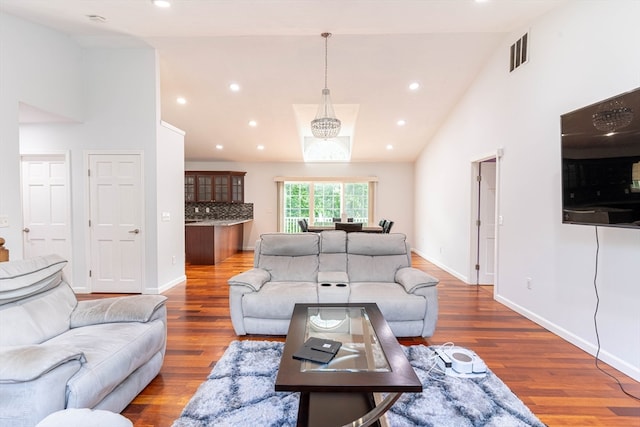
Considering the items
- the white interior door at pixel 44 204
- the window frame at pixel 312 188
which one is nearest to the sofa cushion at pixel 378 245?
the white interior door at pixel 44 204

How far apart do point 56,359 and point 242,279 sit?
1.72 metres

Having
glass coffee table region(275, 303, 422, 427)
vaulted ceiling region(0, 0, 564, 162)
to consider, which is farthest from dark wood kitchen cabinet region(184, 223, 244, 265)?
glass coffee table region(275, 303, 422, 427)

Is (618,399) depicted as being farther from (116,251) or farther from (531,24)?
(116,251)

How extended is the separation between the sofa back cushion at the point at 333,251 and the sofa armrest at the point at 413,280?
0.71 meters

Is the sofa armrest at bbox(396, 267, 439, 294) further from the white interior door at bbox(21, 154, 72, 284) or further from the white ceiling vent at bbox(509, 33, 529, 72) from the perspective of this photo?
the white interior door at bbox(21, 154, 72, 284)

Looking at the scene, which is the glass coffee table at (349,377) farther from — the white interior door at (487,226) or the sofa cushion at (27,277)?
the white interior door at (487,226)

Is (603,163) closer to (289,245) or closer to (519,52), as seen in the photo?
(519,52)

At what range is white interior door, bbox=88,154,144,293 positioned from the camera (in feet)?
14.6

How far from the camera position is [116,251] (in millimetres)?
4504

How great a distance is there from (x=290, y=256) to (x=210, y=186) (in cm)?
558

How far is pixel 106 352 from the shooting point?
5.89ft

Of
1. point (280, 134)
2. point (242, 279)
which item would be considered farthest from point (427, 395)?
point (280, 134)

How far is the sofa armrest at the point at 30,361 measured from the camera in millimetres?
1405

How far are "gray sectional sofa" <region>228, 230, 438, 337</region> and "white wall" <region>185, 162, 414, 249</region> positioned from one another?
503 cm
